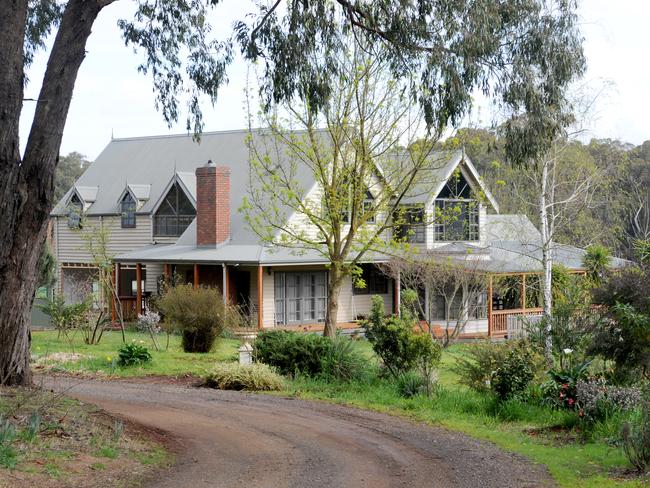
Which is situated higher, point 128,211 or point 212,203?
point 128,211

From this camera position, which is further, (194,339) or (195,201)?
(195,201)

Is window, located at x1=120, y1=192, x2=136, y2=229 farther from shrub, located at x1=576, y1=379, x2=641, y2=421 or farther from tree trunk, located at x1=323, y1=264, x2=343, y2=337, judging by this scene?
shrub, located at x1=576, y1=379, x2=641, y2=421

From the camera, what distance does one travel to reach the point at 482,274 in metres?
29.4

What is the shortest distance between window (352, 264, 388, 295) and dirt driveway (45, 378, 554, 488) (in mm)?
18324

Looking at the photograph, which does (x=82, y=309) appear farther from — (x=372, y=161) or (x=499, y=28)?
(x=499, y=28)

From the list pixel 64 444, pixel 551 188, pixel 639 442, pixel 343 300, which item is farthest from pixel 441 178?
pixel 64 444

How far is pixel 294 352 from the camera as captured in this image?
17656 millimetres

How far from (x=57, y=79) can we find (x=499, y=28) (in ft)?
23.1

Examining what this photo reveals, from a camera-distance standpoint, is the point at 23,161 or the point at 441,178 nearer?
the point at 23,161

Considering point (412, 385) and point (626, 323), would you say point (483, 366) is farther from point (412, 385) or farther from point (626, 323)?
point (626, 323)

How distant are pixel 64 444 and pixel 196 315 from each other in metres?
11.1

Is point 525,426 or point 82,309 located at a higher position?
point 82,309

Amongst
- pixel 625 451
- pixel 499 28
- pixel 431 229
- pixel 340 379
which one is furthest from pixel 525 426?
pixel 431 229

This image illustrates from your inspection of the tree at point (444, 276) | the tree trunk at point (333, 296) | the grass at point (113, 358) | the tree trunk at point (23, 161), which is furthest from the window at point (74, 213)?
the tree trunk at point (23, 161)
